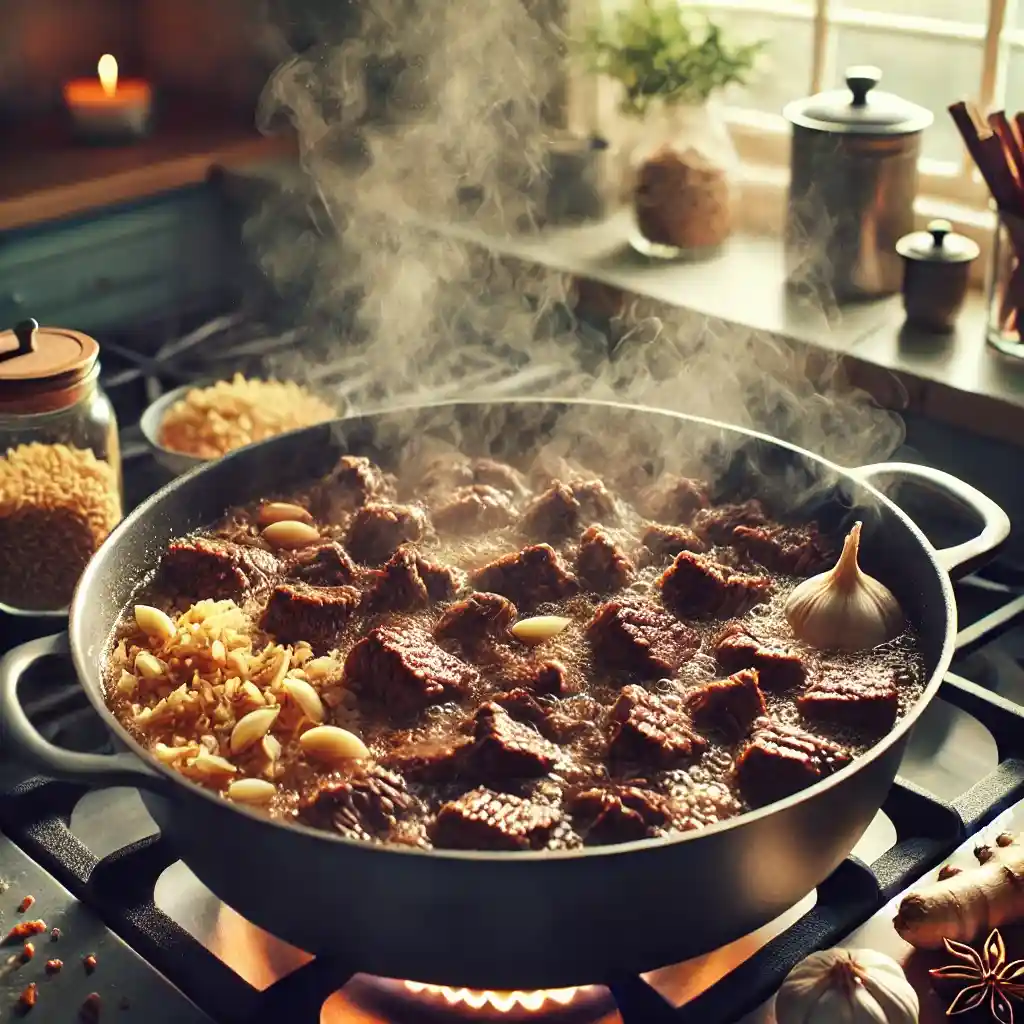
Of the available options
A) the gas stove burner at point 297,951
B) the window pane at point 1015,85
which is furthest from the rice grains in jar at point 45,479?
the window pane at point 1015,85

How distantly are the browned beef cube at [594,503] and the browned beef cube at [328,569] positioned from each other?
0.33 m

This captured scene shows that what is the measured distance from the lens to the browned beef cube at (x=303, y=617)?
156 centimetres

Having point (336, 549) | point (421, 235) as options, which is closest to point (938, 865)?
point (336, 549)

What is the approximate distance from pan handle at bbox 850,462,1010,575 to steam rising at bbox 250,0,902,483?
2.14 feet

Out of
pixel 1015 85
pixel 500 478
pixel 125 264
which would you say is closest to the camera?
pixel 500 478

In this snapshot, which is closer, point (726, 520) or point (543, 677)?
point (543, 677)

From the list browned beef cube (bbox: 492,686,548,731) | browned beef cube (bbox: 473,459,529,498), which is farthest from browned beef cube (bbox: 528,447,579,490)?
browned beef cube (bbox: 492,686,548,731)

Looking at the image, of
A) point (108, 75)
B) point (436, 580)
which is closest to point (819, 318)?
point (436, 580)

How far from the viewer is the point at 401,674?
4.70 feet

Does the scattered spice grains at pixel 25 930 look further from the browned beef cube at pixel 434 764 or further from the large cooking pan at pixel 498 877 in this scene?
the browned beef cube at pixel 434 764

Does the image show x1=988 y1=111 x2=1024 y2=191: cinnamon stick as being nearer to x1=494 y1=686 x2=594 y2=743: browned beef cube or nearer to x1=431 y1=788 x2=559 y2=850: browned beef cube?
x1=494 y1=686 x2=594 y2=743: browned beef cube

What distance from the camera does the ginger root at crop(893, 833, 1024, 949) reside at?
1.30 metres

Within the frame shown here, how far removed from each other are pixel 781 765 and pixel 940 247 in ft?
4.38

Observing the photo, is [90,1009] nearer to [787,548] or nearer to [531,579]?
[531,579]
